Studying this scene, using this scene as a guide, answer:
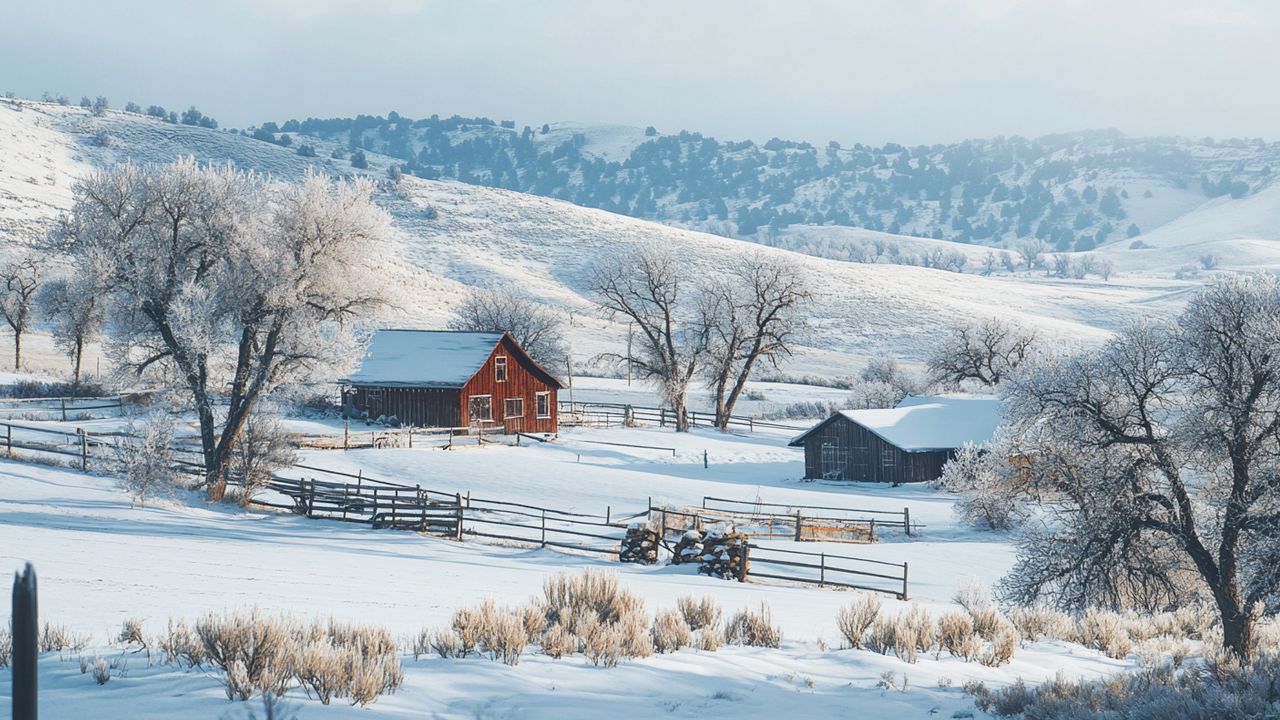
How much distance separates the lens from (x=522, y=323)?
232 ft

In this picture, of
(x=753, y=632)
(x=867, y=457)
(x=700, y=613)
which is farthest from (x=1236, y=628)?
(x=867, y=457)

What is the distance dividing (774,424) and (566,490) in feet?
93.7

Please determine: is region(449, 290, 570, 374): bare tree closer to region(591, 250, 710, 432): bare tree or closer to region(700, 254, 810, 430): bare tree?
region(591, 250, 710, 432): bare tree

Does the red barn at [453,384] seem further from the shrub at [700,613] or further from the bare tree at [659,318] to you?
the shrub at [700,613]

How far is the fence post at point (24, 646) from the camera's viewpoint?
354 cm

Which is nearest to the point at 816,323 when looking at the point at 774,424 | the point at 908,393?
the point at 908,393

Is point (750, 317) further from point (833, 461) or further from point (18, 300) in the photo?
point (18, 300)

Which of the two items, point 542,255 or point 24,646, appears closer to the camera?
point 24,646

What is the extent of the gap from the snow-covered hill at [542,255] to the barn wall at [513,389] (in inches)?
1504

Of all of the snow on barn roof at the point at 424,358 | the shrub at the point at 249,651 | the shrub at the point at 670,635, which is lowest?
the shrub at the point at 670,635

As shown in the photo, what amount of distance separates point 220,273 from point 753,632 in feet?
73.1

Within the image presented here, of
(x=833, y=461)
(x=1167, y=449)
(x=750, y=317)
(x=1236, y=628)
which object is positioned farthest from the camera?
(x=750, y=317)

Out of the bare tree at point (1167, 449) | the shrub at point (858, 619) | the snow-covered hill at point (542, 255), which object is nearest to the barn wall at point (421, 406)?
the bare tree at point (1167, 449)

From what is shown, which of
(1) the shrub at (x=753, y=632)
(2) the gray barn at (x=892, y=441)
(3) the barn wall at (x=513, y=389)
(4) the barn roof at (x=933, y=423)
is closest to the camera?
(1) the shrub at (x=753, y=632)
